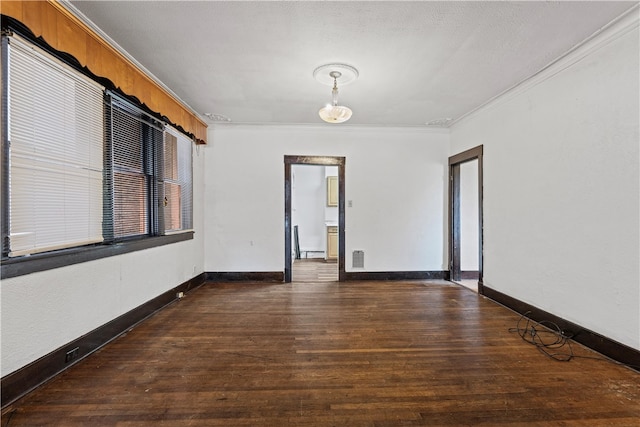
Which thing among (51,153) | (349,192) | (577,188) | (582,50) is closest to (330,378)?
(51,153)

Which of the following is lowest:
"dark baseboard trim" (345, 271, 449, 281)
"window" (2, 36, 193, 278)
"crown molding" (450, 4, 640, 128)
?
"dark baseboard trim" (345, 271, 449, 281)

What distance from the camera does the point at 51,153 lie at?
2.00 m

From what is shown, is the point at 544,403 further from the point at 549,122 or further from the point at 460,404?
the point at 549,122

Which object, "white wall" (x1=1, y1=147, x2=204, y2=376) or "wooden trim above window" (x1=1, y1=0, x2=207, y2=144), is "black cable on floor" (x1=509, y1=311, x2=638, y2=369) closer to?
"white wall" (x1=1, y1=147, x2=204, y2=376)

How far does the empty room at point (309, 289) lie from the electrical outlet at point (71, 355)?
5 cm

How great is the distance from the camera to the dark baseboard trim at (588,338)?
214 cm

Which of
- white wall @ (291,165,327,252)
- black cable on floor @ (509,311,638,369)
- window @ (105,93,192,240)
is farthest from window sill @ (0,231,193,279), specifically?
white wall @ (291,165,327,252)

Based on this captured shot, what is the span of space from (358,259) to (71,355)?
148 inches

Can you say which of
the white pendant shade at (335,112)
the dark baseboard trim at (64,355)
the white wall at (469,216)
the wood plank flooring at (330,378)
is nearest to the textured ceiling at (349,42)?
the white pendant shade at (335,112)

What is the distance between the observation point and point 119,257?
8.75 ft

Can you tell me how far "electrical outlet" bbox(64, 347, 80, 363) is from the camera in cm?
209

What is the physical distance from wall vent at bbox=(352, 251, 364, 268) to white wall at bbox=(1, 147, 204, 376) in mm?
2878

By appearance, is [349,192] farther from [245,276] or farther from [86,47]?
[86,47]

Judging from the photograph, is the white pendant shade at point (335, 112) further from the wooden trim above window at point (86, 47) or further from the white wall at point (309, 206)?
the white wall at point (309, 206)
